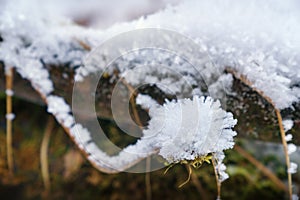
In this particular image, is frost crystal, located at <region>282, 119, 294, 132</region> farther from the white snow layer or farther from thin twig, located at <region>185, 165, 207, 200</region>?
thin twig, located at <region>185, 165, 207, 200</region>

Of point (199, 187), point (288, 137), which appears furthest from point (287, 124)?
point (199, 187)

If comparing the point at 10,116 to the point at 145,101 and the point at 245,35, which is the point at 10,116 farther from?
Result: the point at 245,35

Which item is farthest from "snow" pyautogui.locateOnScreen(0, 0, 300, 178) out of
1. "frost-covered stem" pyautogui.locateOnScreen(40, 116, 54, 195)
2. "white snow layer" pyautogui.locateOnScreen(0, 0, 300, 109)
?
"frost-covered stem" pyautogui.locateOnScreen(40, 116, 54, 195)

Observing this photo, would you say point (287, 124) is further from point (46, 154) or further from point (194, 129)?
point (46, 154)

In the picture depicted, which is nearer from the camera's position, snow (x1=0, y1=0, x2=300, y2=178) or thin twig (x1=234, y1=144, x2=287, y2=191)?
snow (x1=0, y1=0, x2=300, y2=178)

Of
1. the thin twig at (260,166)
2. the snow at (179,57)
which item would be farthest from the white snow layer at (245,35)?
the thin twig at (260,166)

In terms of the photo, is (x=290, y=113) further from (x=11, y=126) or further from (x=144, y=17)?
(x=11, y=126)

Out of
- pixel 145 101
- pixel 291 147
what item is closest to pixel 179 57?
pixel 145 101

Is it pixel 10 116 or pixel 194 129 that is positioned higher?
pixel 10 116

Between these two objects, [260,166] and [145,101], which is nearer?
[145,101]
